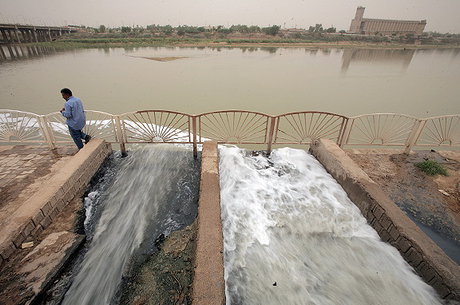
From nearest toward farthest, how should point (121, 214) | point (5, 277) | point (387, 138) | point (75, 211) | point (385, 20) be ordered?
point (5, 277) → point (75, 211) → point (121, 214) → point (387, 138) → point (385, 20)

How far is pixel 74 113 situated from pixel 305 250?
5422mm

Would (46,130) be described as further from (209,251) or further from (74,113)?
(209,251)

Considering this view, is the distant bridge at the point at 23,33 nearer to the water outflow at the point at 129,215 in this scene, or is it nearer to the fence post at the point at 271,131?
the water outflow at the point at 129,215

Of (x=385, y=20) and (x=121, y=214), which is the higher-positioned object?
(x=385, y=20)

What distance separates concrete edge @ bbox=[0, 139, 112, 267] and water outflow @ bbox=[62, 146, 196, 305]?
61 centimetres

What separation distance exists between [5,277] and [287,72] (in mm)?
19312

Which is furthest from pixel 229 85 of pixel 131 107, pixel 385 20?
pixel 385 20

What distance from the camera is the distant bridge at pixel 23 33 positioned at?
45.7 m

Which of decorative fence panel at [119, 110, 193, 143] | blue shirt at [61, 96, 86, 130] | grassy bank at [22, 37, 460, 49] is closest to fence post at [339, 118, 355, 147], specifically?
decorative fence panel at [119, 110, 193, 143]

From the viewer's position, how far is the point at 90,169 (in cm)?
496

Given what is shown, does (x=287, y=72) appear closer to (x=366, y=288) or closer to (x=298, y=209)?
(x=298, y=209)

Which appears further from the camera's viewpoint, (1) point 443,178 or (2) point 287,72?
(2) point 287,72

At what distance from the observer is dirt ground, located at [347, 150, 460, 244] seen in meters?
4.02

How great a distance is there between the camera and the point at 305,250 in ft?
12.0
